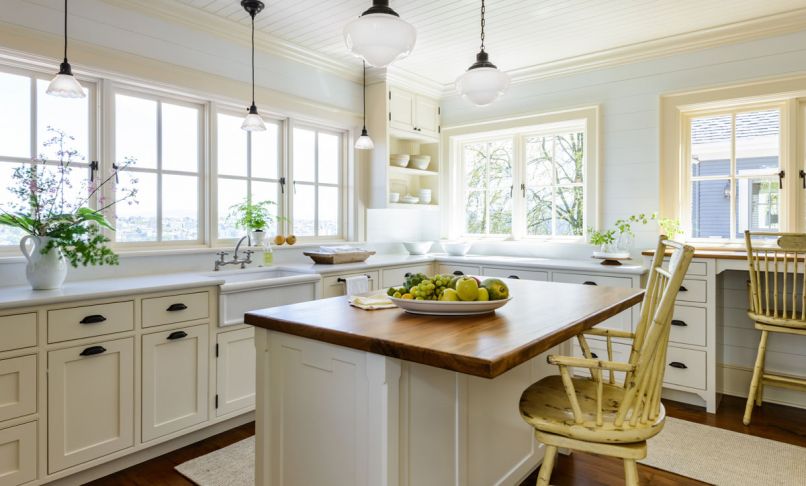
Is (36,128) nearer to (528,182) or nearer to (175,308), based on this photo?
(175,308)

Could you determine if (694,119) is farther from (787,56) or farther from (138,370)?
(138,370)

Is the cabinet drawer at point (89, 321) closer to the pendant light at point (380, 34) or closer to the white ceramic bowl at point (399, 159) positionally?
the pendant light at point (380, 34)

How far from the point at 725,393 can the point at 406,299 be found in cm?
310

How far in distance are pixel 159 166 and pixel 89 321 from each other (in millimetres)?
1293

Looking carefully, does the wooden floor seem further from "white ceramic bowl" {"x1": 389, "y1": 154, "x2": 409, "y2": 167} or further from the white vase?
"white ceramic bowl" {"x1": 389, "y1": 154, "x2": 409, "y2": 167}

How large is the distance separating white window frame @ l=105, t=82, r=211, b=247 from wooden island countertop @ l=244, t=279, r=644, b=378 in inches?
69.6

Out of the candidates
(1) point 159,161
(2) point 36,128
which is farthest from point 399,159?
(2) point 36,128

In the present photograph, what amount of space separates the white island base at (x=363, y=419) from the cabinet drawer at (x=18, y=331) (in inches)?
44.3

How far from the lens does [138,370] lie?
97.2 inches

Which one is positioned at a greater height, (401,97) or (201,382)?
(401,97)

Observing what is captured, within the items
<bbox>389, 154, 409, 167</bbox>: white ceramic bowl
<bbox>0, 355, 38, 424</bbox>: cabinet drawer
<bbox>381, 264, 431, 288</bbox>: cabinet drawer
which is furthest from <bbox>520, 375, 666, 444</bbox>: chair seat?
<bbox>389, 154, 409, 167</bbox>: white ceramic bowl

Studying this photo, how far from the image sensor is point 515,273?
3980mm

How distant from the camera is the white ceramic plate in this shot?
1.69 m

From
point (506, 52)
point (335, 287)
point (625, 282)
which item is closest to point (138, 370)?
point (335, 287)
